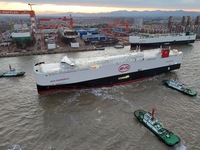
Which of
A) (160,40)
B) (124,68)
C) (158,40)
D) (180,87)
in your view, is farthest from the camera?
(160,40)

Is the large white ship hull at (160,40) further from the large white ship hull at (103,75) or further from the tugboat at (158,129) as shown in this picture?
the tugboat at (158,129)

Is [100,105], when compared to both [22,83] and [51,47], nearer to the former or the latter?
[22,83]

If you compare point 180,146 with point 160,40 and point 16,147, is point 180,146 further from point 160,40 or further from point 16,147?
point 160,40

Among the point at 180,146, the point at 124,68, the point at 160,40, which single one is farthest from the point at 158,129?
the point at 160,40

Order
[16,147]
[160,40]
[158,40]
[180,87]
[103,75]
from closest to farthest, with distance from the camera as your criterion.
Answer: [16,147]
[180,87]
[103,75]
[158,40]
[160,40]

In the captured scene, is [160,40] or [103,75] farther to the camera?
[160,40]

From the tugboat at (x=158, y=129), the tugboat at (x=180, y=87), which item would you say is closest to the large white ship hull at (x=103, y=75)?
the tugboat at (x=180, y=87)

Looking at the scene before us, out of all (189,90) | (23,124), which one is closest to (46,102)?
(23,124)
